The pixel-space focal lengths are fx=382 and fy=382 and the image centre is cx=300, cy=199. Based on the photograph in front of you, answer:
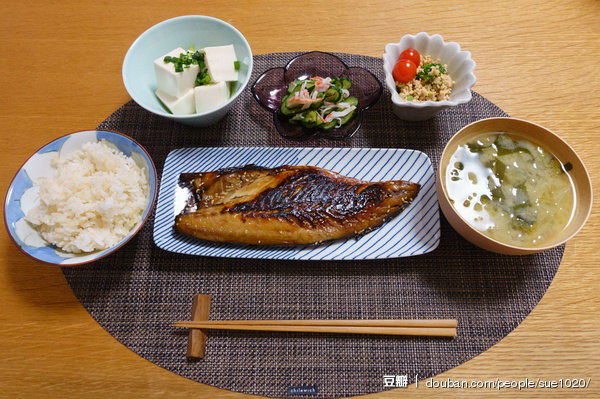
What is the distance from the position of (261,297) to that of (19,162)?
1517 mm

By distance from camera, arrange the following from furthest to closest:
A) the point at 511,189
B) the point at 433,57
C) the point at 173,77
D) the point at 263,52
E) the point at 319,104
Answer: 1. the point at 263,52
2. the point at 433,57
3. the point at 319,104
4. the point at 173,77
5. the point at 511,189

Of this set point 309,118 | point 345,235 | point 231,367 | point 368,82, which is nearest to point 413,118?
point 368,82

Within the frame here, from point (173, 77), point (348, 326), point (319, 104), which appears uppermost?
point (173, 77)

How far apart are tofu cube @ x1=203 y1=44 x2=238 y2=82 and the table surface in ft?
1.35

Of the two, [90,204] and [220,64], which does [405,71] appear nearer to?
[220,64]

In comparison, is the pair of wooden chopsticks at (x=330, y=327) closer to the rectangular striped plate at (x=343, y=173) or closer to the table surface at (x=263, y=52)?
the table surface at (x=263, y=52)

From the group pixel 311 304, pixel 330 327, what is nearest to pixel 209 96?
pixel 311 304

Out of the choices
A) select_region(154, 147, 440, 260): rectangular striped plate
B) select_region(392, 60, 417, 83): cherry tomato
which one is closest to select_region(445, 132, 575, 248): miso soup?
select_region(154, 147, 440, 260): rectangular striped plate

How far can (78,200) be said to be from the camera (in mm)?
1650

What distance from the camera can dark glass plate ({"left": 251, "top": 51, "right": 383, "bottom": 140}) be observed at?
2033 mm

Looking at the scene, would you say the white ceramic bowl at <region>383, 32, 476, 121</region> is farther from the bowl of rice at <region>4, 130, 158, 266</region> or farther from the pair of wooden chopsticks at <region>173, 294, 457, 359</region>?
the bowl of rice at <region>4, 130, 158, 266</region>

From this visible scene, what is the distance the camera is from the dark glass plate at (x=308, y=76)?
6.67ft

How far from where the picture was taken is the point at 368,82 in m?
2.12

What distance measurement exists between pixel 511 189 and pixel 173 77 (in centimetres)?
168
